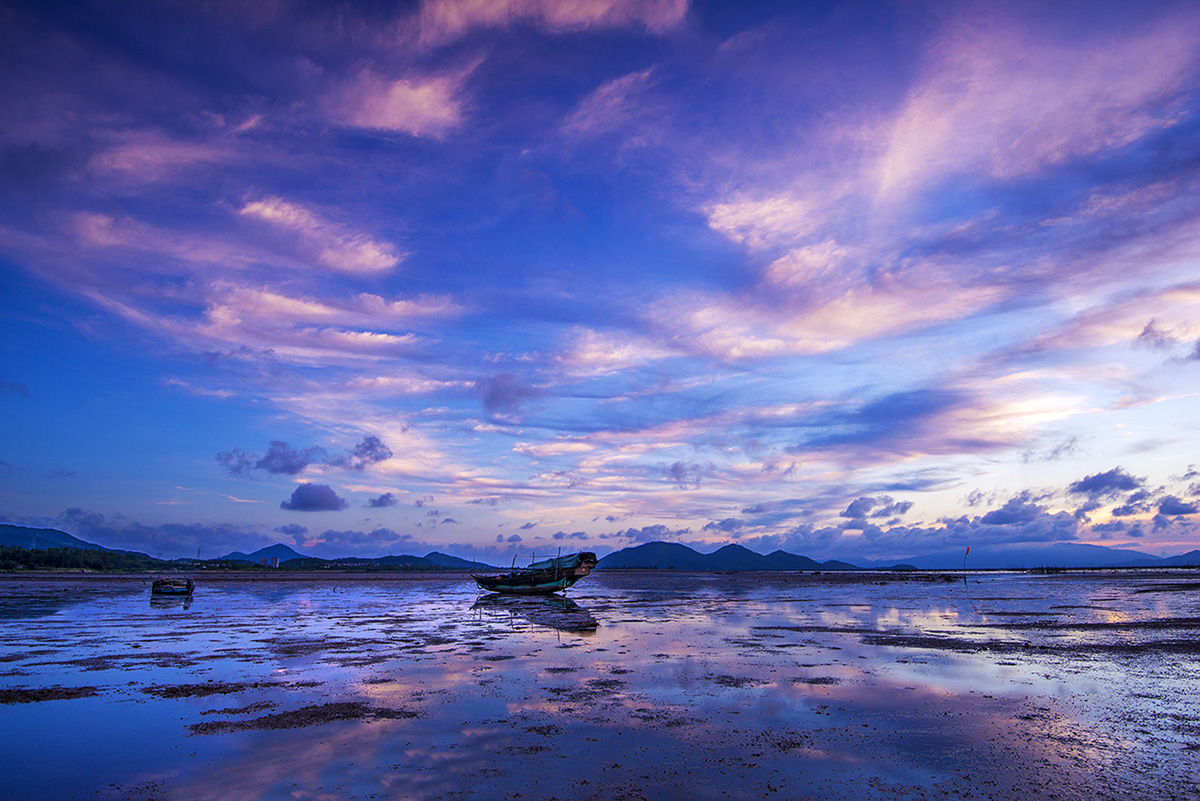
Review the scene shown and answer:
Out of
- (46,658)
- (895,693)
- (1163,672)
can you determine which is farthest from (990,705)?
(46,658)

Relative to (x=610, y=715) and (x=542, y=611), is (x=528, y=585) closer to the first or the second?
(x=542, y=611)

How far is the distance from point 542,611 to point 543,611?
0.11m

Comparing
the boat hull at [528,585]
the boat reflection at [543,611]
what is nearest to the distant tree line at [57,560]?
the boat hull at [528,585]

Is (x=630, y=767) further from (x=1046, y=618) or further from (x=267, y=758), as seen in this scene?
(x=1046, y=618)

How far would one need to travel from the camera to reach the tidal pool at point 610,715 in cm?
1080

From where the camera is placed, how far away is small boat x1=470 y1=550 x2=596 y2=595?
63.1 metres

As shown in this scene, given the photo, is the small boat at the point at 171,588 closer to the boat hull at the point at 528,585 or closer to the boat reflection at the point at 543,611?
the boat hull at the point at 528,585

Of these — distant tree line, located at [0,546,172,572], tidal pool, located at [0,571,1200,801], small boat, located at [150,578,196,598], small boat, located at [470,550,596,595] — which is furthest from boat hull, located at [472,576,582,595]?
distant tree line, located at [0,546,172,572]

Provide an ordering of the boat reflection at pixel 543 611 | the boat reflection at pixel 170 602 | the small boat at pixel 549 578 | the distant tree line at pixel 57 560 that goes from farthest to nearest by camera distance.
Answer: the distant tree line at pixel 57 560
the small boat at pixel 549 578
the boat reflection at pixel 170 602
the boat reflection at pixel 543 611

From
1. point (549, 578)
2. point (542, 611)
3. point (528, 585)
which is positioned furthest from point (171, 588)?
point (542, 611)

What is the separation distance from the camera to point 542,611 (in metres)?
48.2

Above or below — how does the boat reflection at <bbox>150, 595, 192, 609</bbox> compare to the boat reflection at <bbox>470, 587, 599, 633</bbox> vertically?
above

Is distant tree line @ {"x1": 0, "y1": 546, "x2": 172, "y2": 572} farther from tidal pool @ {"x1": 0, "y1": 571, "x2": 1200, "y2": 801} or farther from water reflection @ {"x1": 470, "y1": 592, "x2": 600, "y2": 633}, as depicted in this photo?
tidal pool @ {"x1": 0, "y1": 571, "x2": 1200, "y2": 801}

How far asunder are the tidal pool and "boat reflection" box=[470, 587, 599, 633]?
6.66 metres
